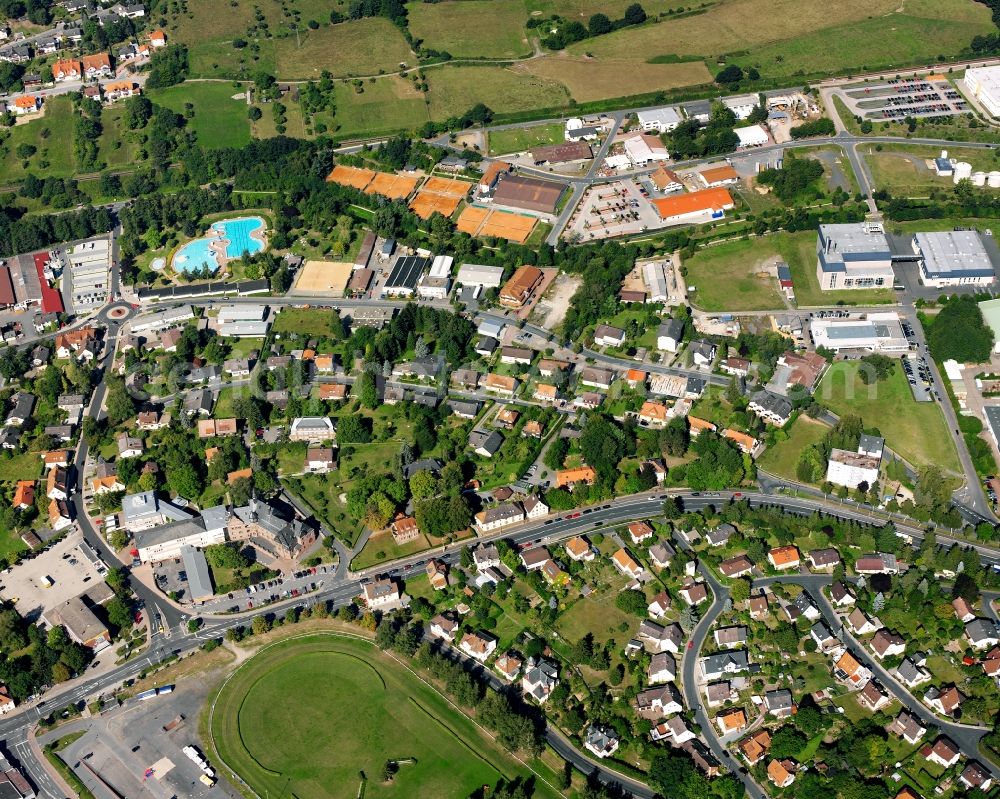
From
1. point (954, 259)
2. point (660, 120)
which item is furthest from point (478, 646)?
point (660, 120)

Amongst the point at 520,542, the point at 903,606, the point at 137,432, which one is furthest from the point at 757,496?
the point at 137,432

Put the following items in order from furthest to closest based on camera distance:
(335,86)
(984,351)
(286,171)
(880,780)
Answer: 1. (335,86)
2. (286,171)
3. (984,351)
4. (880,780)

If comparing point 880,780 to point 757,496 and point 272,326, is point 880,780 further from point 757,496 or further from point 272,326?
point 272,326

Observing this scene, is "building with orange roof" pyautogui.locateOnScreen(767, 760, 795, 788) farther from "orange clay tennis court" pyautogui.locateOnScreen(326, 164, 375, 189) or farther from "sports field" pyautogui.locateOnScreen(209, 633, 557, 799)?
"orange clay tennis court" pyautogui.locateOnScreen(326, 164, 375, 189)

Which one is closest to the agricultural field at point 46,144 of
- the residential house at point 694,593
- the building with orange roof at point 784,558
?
the residential house at point 694,593

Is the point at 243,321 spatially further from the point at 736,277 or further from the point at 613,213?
the point at 736,277

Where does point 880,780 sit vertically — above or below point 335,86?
below
